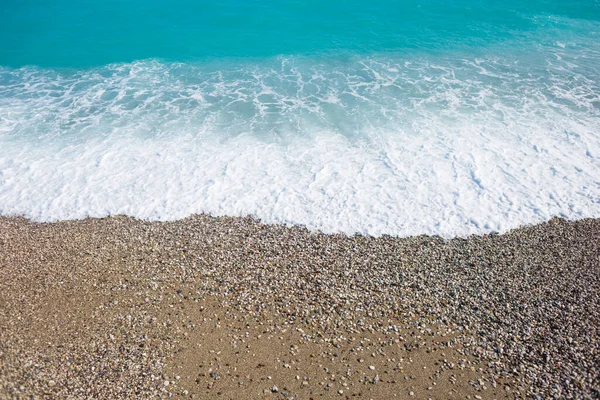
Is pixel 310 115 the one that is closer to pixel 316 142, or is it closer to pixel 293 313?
pixel 316 142

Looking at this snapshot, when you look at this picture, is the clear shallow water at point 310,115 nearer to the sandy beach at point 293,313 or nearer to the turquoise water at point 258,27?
the turquoise water at point 258,27

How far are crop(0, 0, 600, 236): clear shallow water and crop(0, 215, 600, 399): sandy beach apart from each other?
3.94 feet

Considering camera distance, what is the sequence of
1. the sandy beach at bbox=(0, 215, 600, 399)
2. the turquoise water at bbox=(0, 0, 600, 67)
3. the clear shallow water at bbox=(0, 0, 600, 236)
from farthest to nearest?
1. the turquoise water at bbox=(0, 0, 600, 67)
2. the clear shallow water at bbox=(0, 0, 600, 236)
3. the sandy beach at bbox=(0, 215, 600, 399)

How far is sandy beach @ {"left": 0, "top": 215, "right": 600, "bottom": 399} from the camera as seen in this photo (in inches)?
267

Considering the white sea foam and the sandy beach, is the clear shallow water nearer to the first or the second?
the white sea foam

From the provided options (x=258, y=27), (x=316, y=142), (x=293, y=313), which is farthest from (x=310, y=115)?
(x=258, y=27)

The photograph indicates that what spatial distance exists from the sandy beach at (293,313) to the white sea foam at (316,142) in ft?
3.88

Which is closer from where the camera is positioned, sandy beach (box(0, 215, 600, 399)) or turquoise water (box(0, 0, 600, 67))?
sandy beach (box(0, 215, 600, 399))

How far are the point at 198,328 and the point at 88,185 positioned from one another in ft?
23.1

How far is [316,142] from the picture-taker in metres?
14.5

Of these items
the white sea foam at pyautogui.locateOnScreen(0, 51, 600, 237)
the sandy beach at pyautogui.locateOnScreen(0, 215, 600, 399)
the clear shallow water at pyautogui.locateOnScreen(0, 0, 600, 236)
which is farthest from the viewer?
the clear shallow water at pyautogui.locateOnScreen(0, 0, 600, 236)

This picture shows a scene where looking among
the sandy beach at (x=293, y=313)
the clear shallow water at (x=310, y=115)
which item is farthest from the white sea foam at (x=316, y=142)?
the sandy beach at (x=293, y=313)

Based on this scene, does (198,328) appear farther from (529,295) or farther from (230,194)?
(529,295)

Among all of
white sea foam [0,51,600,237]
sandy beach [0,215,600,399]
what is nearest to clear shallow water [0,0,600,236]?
white sea foam [0,51,600,237]
